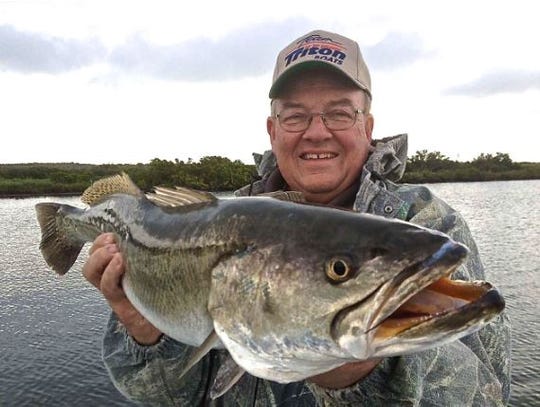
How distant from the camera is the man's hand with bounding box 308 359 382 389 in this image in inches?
101

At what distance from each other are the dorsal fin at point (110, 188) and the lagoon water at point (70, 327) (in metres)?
9.89

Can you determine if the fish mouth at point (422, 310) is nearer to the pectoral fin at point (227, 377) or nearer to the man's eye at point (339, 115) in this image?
the pectoral fin at point (227, 377)

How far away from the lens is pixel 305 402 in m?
3.52

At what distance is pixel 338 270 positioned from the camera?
7.06 feet

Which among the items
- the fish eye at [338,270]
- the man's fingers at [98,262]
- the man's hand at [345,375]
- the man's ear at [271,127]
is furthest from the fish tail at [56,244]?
the fish eye at [338,270]

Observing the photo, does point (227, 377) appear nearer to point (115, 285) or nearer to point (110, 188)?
point (115, 285)

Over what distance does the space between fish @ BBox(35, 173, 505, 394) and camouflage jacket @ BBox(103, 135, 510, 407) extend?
54cm

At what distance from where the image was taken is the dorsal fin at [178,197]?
3095 millimetres

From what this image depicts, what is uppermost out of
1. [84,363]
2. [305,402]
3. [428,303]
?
[428,303]

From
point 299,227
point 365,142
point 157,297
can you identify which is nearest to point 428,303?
point 299,227

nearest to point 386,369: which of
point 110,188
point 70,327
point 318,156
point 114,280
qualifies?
point 114,280

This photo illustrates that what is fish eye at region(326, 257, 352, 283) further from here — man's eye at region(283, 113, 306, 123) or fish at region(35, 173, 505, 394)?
man's eye at region(283, 113, 306, 123)

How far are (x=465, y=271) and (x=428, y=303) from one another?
1.40 metres

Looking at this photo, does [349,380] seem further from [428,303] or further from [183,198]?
[183,198]
